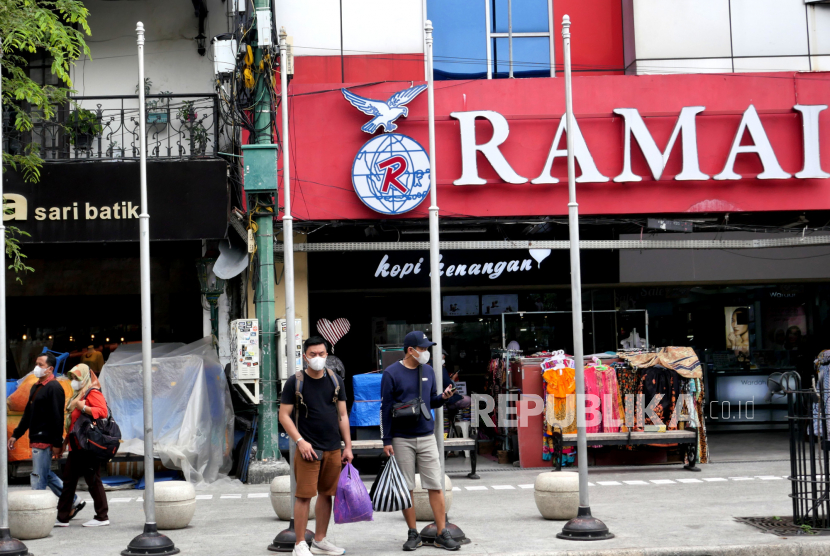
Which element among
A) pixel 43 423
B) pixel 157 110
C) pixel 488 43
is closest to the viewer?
pixel 43 423

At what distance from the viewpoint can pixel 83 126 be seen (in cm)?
1427

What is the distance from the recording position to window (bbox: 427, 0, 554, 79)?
53.5 ft

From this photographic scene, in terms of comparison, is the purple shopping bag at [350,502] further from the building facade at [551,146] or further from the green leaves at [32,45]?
the building facade at [551,146]

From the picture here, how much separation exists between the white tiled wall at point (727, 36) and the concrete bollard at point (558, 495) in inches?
350

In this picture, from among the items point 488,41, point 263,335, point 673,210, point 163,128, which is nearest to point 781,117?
point 673,210

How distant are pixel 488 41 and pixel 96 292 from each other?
343 inches

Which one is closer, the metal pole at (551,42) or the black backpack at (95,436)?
the black backpack at (95,436)

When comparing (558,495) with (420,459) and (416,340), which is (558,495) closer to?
(420,459)

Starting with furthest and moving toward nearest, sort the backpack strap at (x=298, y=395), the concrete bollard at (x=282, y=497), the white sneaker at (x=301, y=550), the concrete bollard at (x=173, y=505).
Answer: the concrete bollard at (x=282, y=497)
the concrete bollard at (x=173, y=505)
the backpack strap at (x=298, y=395)
the white sneaker at (x=301, y=550)

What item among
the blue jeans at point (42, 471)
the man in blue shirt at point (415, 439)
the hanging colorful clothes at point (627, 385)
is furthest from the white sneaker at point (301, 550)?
the hanging colorful clothes at point (627, 385)

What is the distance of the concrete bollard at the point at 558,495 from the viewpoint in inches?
379

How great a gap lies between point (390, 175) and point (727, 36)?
6674 mm

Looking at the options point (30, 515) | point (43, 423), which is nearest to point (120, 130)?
point (43, 423)

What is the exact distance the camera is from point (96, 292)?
1683 centimetres
